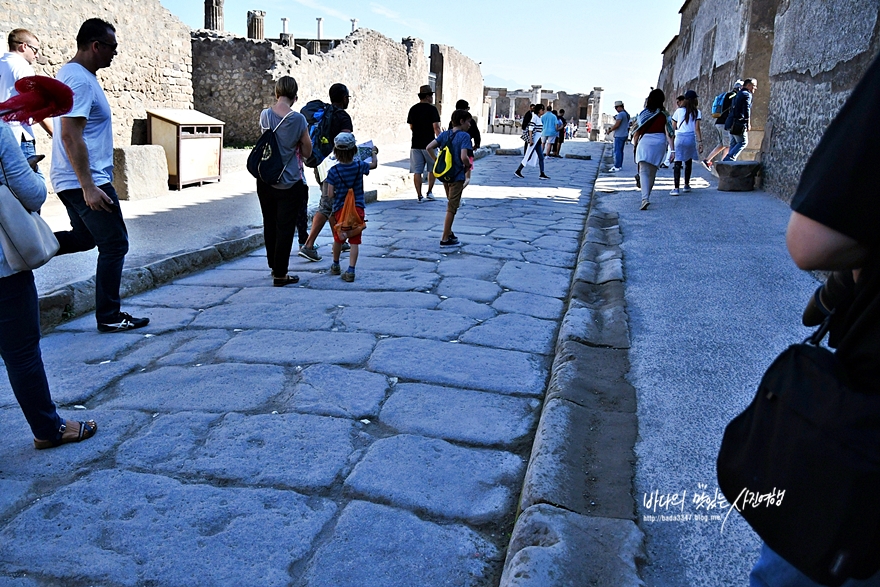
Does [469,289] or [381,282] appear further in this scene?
[381,282]

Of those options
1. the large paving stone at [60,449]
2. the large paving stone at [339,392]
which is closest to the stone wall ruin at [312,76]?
the large paving stone at [339,392]

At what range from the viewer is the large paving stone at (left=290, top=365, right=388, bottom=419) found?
2904mm

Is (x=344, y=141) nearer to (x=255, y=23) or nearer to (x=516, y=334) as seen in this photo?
(x=516, y=334)

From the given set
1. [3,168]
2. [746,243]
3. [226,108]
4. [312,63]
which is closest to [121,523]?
[3,168]

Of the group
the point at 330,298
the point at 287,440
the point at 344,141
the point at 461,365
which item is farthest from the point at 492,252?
the point at 287,440

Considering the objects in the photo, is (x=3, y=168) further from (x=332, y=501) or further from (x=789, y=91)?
(x=789, y=91)

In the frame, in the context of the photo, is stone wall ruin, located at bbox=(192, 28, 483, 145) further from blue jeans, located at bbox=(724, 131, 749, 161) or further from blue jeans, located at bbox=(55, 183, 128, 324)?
blue jeans, located at bbox=(55, 183, 128, 324)

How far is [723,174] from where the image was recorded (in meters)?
9.07

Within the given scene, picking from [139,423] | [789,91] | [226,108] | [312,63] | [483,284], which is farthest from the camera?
[312,63]

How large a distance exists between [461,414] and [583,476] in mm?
741

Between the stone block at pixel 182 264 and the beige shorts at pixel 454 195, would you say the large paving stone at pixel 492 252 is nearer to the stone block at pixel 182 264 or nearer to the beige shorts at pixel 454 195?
the beige shorts at pixel 454 195

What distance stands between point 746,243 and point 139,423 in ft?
16.1

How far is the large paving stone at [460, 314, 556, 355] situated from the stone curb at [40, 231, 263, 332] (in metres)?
2.33

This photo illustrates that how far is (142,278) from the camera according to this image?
15.7 feet
